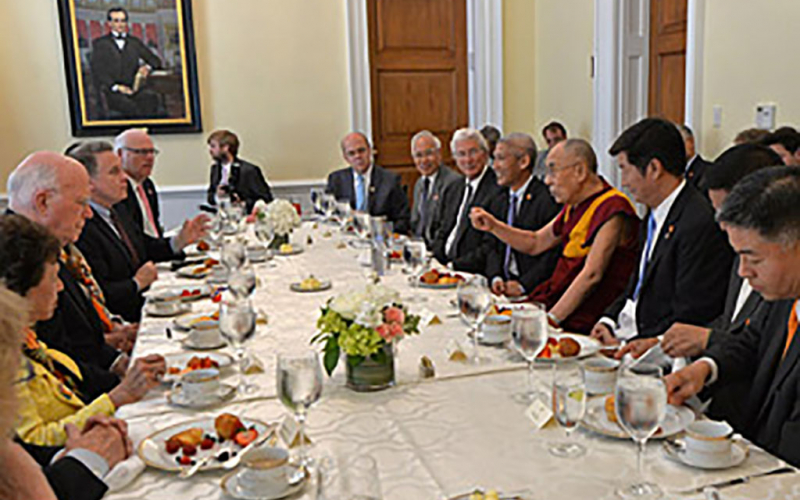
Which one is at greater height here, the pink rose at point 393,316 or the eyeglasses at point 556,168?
the eyeglasses at point 556,168

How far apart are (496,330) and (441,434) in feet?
2.07

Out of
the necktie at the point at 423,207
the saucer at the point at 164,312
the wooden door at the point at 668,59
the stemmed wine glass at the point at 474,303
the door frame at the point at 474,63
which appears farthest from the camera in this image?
the door frame at the point at 474,63

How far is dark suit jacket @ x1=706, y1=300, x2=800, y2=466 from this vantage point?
1669 mm

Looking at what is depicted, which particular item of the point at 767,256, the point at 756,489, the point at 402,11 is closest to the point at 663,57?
the point at 402,11

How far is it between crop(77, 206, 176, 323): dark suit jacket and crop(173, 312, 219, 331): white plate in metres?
0.84

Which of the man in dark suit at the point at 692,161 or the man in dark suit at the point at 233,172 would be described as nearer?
the man in dark suit at the point at 692,161

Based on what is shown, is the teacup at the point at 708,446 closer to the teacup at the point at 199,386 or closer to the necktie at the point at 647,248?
the teacup at the point at 199,386

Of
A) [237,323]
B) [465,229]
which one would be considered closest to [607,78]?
[465,229]

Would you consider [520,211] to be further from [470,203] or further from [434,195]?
[434,195]

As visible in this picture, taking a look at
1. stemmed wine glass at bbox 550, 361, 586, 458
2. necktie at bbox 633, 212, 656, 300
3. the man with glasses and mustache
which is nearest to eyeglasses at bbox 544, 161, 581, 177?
the man with glasses and mustache

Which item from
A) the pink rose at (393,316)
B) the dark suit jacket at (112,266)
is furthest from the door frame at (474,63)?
the pink rose at (393,316)

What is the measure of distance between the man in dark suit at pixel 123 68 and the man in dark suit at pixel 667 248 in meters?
4.83

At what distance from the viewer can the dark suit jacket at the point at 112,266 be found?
3.30 m

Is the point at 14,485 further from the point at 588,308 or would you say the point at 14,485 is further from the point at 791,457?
the point at 588,308
